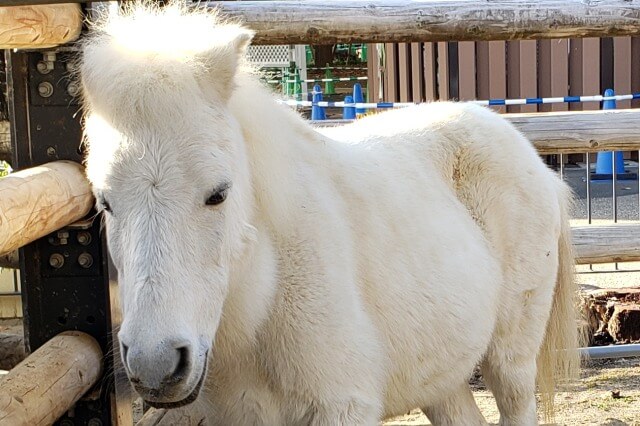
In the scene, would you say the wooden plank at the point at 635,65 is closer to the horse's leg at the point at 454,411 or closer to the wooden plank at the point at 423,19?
the wooden plank at the point at 423,19

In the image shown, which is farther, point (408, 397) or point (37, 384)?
point (408, 397)

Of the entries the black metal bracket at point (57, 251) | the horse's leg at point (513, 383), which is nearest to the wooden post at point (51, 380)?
the black metal bracket at point (57, 251)

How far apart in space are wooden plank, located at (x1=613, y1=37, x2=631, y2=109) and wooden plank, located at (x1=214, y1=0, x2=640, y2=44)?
927 cm

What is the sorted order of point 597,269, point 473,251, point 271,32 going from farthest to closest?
point 597,269 < point 271,32 < point 473,251

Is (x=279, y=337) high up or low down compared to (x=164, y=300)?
down

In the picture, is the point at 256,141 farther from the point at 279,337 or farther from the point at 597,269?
the point at 597,269

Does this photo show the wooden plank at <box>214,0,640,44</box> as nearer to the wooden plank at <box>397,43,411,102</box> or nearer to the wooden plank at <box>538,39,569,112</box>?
the wooden plank at <box>538,39,569,112</box>

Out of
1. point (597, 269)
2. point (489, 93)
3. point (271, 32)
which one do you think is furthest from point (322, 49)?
point (271, 32)

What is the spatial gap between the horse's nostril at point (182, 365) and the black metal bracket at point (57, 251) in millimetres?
1009

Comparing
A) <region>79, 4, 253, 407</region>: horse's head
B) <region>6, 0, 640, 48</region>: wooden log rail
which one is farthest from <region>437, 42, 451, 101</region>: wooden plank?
<region>79, 4, 253, 407</region>: horse's head

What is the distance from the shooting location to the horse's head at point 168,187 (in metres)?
2.11

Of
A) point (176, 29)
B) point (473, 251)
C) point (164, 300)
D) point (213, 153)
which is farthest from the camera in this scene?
point (473, 251)

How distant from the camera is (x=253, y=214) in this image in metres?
2.59

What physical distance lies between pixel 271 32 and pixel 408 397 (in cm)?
174
